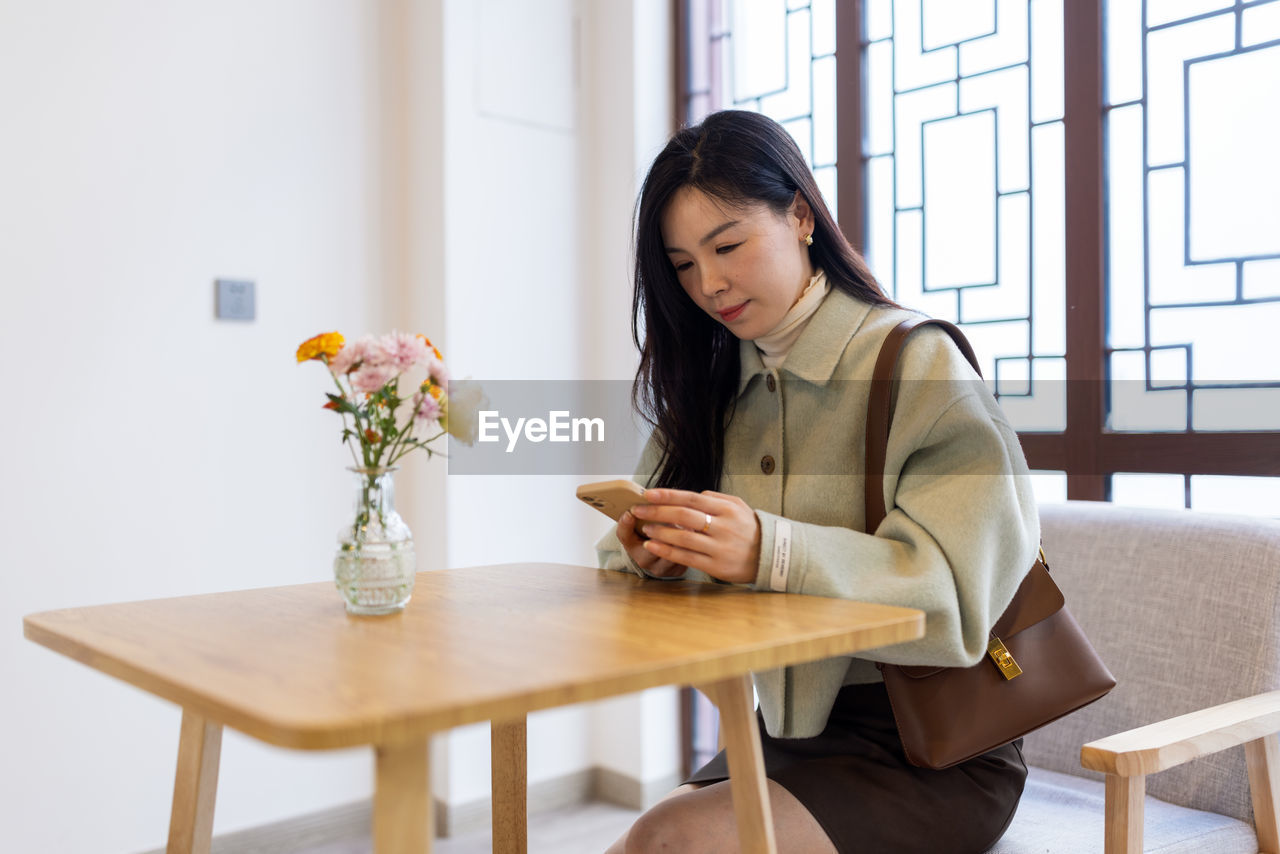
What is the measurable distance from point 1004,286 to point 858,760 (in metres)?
1.33

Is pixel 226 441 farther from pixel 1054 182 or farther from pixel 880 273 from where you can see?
pixel 1054 182

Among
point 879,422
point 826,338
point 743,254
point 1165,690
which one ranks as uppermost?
point 743,254

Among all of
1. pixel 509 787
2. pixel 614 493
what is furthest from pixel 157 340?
pixel 614 493

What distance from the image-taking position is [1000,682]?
1191 millimetres

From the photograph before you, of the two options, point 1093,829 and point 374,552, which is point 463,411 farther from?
point 1093,829

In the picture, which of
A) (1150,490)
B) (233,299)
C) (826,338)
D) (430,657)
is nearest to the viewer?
(430,657)

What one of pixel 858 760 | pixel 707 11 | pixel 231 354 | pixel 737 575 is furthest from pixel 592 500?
pixel 707 11

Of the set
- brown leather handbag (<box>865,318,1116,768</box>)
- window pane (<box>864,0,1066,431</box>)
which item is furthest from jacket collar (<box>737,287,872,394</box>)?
window pane (<box>864,0,1066,431</box>)

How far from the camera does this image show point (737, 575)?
1131 millimetres

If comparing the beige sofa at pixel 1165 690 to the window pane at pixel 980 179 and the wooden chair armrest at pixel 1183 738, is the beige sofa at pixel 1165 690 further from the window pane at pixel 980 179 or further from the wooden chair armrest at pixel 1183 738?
the window pane at pixel 980 179

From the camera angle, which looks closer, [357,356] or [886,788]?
[357,356]

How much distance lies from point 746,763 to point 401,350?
0.53 m

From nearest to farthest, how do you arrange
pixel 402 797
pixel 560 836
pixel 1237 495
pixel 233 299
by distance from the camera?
pixel 402 797 < pixel 1237 495 < pixel 233 299 < pixel 560 836

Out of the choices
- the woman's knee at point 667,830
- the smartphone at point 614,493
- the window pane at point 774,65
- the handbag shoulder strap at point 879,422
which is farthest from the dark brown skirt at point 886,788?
the window pane at point 774,65
